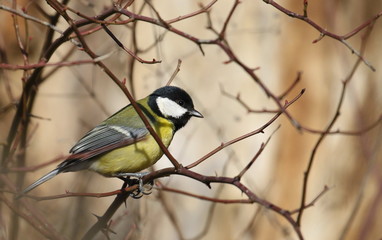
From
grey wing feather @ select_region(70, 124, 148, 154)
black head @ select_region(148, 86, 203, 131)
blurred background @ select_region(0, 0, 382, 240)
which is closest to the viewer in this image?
grey wing feather @ select_region(70, 124, 148, 154)

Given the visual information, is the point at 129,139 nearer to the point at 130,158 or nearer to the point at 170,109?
the point at 130,158

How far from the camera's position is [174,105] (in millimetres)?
4094

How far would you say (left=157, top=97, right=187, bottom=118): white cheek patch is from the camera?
409 centimetres

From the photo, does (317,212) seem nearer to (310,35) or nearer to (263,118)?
(263,118)

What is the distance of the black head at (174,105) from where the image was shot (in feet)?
13.3

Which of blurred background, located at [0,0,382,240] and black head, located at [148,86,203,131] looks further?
blurred background, located at [0,0,382,240]

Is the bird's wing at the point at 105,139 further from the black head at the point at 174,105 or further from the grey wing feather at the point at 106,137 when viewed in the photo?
the black head at the point at 174,105

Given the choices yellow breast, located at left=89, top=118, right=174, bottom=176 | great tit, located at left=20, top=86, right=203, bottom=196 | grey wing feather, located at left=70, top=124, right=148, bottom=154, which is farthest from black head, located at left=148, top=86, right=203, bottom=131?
grey wing feather, located at left=70, top=124, right=148, bottom=154

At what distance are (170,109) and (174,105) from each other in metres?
0.04

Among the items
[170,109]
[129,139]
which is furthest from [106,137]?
[170,109]

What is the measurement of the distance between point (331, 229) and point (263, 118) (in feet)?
4.47

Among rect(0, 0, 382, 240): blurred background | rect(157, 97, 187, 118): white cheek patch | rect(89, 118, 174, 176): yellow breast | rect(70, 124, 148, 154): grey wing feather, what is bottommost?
rect(89, 118, 174, 176): yellow breast

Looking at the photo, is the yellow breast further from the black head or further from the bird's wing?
the black head

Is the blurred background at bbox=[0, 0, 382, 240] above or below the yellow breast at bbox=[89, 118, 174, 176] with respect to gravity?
above
